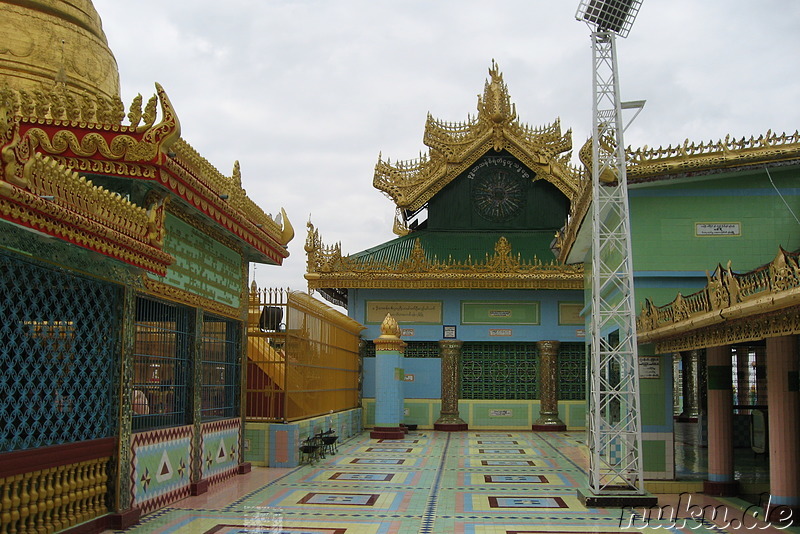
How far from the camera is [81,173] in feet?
29.2

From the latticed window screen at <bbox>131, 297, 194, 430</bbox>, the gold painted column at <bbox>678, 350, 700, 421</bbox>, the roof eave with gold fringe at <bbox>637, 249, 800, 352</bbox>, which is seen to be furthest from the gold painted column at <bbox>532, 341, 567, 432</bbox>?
the latticed window screen at <bbox>131, 297, 194, 430</bbox>

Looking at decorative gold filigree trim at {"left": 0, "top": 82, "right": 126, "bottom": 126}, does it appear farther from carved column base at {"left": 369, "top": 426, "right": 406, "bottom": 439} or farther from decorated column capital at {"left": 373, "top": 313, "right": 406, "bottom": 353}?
carved column base at {"left": 369, "top": 426, "right": 406, "bottom": 439}

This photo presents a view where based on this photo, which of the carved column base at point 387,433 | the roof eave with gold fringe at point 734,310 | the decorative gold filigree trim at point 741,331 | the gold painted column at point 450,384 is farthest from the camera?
the gold painted column at point 450,384

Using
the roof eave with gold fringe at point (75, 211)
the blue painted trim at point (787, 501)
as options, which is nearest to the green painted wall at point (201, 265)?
the roof eave with gold fringe at point (75, 211)

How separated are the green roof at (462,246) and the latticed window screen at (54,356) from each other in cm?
1710

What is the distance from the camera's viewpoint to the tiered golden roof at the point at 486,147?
27.1 meters

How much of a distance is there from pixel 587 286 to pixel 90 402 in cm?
1225

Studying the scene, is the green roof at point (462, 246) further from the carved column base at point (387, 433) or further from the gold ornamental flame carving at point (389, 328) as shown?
the carved column base at point (387, 433)

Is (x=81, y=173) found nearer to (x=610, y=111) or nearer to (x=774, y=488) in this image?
(x=610, y=111)

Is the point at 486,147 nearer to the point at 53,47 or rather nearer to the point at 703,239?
the point at 703,239

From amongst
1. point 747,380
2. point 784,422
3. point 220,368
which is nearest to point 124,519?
point 220,368

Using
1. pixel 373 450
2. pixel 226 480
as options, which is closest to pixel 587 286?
pixel 373 450

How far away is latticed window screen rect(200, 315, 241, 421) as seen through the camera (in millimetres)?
12930

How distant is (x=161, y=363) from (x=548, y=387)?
15859 millimetres
